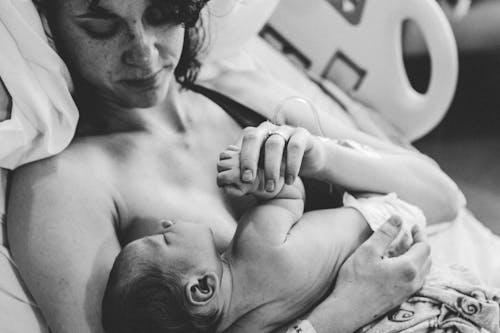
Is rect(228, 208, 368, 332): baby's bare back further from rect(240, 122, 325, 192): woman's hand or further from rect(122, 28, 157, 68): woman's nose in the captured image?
rect(122, 28, 157, 68): woman's nose

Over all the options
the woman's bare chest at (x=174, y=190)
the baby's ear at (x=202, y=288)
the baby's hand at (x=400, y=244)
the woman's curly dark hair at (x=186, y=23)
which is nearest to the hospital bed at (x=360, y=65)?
the woman's curly dark hair at (x=186, y=23)

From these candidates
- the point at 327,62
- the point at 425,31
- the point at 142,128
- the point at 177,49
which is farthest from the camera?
the point at 327,62

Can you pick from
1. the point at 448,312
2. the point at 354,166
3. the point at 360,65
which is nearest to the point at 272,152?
the point at 354,166

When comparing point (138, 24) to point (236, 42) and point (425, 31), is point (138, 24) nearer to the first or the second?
point (236, 42)

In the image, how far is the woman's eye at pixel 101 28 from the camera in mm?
1179

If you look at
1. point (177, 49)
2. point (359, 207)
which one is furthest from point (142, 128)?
point (359, 207)

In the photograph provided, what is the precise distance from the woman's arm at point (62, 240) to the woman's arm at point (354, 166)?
0.91ft

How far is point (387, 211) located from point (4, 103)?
2.36 ft

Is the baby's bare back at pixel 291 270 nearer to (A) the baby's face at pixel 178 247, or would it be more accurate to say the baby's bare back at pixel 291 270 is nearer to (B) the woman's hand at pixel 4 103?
(A) the baby's face at pixel 178 247

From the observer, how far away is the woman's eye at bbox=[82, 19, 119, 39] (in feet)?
3.87

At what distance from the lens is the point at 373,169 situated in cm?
141

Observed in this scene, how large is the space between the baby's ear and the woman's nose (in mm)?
391

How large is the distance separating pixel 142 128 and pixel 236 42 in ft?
1.45

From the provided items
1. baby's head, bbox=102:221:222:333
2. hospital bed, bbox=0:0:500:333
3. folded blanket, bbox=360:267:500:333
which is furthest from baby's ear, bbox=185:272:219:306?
hospital bed, bbox=0:0:500:333
